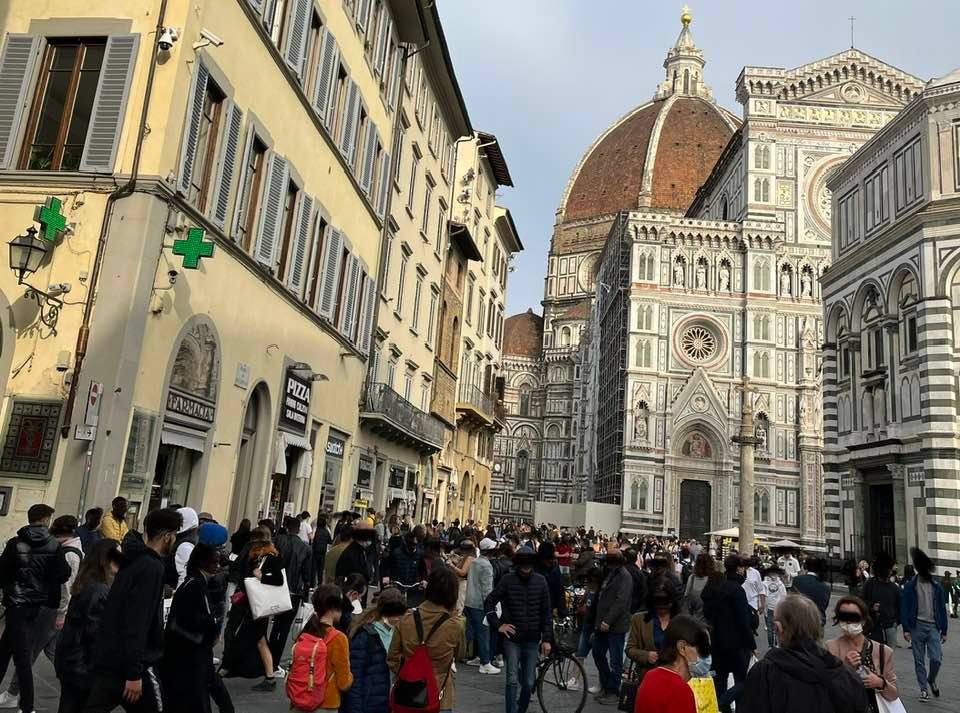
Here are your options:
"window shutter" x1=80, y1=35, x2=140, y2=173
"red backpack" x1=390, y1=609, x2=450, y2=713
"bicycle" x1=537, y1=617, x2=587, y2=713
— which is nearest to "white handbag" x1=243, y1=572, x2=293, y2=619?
"red backpack" x1=390, y1=609, x2=450, y2=713

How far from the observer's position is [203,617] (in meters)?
5.21

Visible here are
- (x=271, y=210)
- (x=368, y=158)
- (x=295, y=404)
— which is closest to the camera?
(x=271, y=210)

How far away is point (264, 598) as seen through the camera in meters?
6.70

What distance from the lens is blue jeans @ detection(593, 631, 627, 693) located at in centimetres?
944

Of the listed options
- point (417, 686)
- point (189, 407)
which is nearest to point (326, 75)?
point (189, 407)

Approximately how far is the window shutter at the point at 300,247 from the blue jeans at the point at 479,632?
776 cm

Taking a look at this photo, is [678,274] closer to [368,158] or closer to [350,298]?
[368,158]

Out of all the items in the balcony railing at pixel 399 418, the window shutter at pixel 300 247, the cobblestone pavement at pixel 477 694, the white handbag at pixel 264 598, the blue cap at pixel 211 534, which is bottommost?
the cobblestone pavement at pixel 477 694

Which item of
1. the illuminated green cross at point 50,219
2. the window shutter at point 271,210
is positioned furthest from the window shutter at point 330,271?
the illuminated green cross at point 50,219

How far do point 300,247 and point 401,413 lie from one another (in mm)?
9550

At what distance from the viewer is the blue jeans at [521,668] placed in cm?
754

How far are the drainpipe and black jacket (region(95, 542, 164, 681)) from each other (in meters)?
5.88

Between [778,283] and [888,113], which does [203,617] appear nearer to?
[778,283]

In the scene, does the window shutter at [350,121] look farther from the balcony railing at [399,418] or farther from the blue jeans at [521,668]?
the blue jeans at [521,668]
